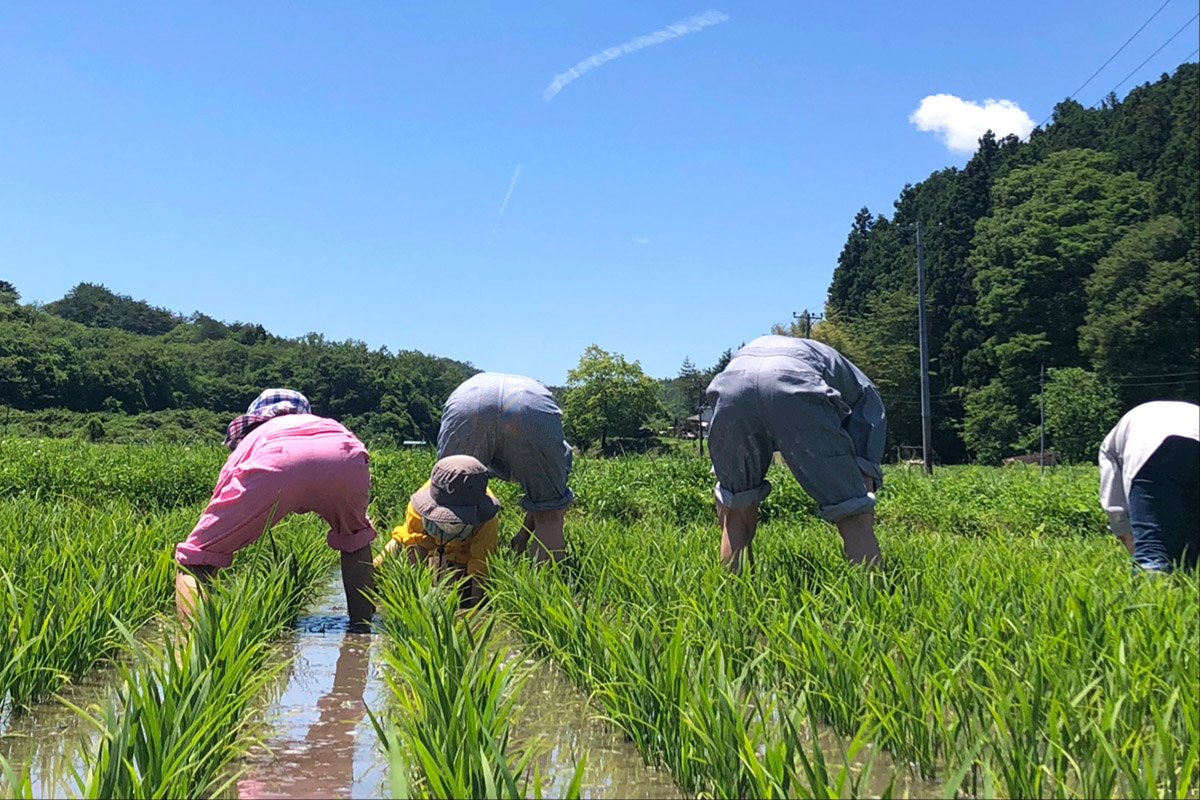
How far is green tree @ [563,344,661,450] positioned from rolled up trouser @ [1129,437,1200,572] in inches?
2474

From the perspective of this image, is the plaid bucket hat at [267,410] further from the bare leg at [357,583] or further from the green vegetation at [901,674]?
the green vegetation at [901,674]

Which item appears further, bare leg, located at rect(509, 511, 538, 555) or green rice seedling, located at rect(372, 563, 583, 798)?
bare leg, located at rect(509, 511, 538, 555)

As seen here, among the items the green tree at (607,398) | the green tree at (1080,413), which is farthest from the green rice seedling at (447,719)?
the green tree at (607,398)

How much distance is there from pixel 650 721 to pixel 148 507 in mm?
6398

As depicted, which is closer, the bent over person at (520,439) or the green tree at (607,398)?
the bent over person at (520,439)

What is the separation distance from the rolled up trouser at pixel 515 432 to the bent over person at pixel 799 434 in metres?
0.72

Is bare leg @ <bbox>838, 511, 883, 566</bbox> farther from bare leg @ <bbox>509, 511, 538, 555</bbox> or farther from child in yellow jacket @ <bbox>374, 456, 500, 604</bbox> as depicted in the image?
bare leg @ <bbox>509, 511, 538, 555</bbox>

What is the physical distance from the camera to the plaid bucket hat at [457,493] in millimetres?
3178

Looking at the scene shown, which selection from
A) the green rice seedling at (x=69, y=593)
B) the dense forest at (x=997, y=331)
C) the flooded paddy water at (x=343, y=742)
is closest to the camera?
the flooded paddy water at (x=343, y=742)

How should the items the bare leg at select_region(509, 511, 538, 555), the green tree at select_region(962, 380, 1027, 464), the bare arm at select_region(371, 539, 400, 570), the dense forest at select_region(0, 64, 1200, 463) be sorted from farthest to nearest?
the green tree at select_region(962, 380, 1027, 464)
the dense forest at select_region(0, 64, 1200, 463)
the bare leg at select_region(509, 511, 538, 555)
the bare arm at select_region(371, 539, 400, 570)

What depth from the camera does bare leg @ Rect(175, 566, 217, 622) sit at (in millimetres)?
2605

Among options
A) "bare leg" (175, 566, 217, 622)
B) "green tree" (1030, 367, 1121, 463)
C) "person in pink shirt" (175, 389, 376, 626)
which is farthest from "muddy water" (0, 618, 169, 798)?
"green tree" (1030, 367, 1121, 463)

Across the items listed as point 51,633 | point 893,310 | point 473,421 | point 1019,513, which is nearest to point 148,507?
point 473,421

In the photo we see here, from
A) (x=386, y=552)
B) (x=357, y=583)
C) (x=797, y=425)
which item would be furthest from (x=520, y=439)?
(x=797, y=425)
